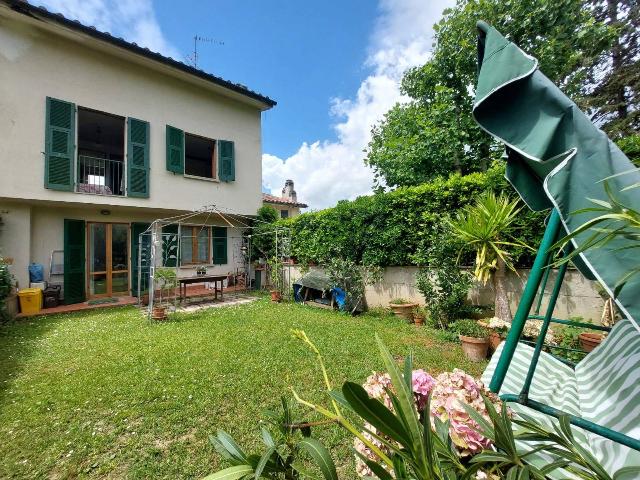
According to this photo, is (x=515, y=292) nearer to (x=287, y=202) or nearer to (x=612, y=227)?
(x=612, y=227)

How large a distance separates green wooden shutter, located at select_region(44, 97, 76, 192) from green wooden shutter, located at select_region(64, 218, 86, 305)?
137 centimetres

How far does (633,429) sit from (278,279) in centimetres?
812

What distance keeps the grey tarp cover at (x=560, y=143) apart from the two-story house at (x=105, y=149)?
992 cm

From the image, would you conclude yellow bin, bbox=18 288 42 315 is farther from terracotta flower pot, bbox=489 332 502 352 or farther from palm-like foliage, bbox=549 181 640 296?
terracotta flower pot, bbox=489 332 502 352

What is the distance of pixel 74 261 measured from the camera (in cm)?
815

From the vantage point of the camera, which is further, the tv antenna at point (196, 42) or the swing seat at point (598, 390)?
the tv antenna at point (196, 42)

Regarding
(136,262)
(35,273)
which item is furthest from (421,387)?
(136,262)

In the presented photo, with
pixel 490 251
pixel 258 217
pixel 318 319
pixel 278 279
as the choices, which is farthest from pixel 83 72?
pixel 490 251

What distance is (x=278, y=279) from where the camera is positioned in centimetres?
887

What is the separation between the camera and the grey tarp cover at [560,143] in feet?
3.01

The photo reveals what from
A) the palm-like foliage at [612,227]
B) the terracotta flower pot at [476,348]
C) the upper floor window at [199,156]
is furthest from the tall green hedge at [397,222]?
the upper floor window at [199,156]

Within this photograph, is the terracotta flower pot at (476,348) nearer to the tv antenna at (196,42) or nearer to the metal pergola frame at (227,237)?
the metal pergola frame at (227,237)

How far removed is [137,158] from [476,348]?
10.4 metres

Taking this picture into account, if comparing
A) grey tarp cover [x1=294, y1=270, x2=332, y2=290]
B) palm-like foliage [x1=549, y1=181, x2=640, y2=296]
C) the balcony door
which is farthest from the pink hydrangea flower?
the balcony door
